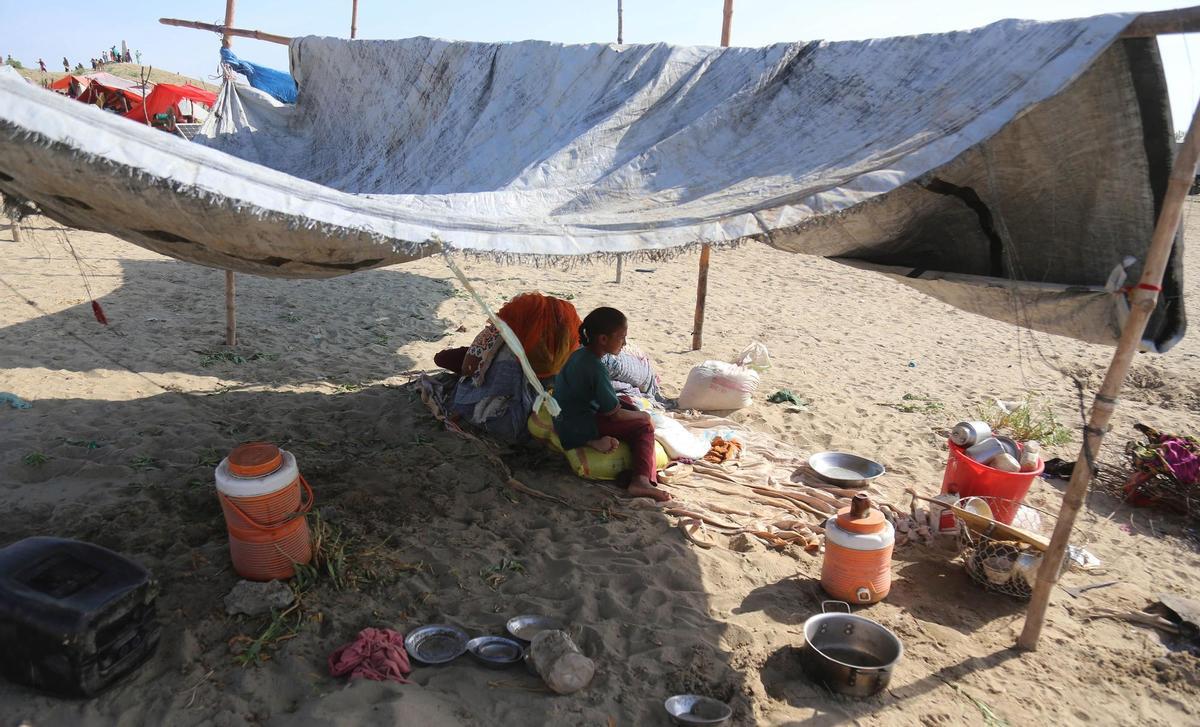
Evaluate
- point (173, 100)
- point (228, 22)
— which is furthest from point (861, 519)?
point (173, 100)

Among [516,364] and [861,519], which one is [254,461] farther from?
[861,519]

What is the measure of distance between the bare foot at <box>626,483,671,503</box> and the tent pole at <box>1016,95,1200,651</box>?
5.65ft

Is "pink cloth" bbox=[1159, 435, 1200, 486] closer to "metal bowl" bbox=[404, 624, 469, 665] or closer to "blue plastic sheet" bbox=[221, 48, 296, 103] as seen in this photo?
"metal bowl" bbox=[404, 624, 469, 665]

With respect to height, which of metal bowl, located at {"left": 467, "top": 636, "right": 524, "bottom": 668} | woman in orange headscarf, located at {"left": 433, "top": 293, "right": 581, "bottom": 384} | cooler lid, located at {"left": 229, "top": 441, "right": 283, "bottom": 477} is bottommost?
metal bowl, located at {"left": 467, "top": 636, "right": 524, "bottom": 668}

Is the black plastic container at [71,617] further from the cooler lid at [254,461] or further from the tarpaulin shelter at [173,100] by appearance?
the tarpaulin shelter at [173,100]

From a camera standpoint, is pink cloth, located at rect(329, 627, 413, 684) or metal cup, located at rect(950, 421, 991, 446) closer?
pink cloth, located at rect(329, 627, 413, 684)

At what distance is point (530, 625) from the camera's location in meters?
2.76

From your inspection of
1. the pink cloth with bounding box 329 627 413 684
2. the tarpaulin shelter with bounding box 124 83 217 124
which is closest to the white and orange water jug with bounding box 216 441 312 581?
the pink cloth with bounding box 329 627 413 684

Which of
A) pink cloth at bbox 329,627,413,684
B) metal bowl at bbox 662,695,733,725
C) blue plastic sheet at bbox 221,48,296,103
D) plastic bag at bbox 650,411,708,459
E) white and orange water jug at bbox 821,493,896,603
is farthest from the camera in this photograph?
blue plastic sheet at bbox 221,48,296,103

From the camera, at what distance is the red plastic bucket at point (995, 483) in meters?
3.48

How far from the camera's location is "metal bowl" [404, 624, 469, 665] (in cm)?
253

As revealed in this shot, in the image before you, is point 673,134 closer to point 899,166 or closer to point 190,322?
point 899,166

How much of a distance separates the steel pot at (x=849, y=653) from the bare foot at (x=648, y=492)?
1251 mm

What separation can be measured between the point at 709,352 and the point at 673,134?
3349 mm
